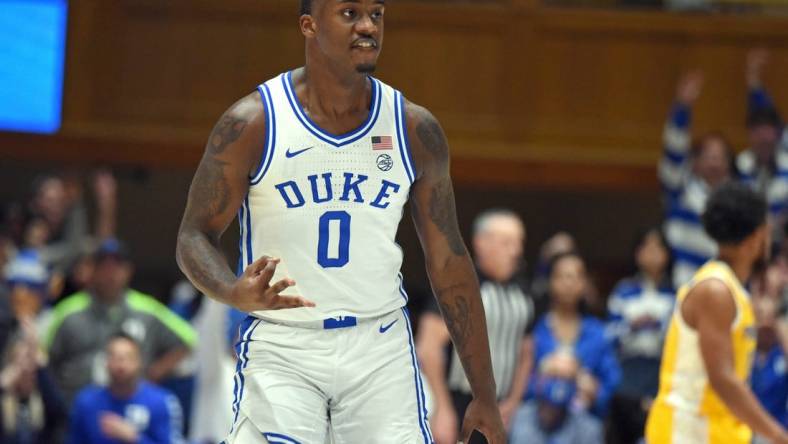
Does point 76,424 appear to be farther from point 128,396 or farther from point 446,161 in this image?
point 446,161

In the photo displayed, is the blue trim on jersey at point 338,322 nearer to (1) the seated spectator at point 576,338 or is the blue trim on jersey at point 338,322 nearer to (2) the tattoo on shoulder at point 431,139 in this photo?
(2) the tattoo on shoulder at point 431,139

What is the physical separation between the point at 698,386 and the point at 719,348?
7.9 inches

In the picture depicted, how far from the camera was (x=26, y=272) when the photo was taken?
898cm

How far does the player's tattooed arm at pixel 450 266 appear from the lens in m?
4.15

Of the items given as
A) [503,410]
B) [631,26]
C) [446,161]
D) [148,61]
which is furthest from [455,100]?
[446,161]

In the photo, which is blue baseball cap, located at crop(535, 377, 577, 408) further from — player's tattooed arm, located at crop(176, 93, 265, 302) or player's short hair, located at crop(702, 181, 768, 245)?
player's tattooed arm, located at crop(176, 93, 265, 302)

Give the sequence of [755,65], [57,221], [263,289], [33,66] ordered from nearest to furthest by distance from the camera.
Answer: [263,289], [755,65], [57,221], [33,66]

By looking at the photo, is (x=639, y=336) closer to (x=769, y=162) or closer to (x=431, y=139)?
(x=769, y=162)

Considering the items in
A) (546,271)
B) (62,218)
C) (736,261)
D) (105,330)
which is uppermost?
(736,261)

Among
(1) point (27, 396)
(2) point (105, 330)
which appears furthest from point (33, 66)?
(1) point (27, 396)

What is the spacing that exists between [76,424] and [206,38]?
3.94 m

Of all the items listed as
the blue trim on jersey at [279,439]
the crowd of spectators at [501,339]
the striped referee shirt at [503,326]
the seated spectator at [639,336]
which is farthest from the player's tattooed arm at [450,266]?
the seated spectator at [639,336]

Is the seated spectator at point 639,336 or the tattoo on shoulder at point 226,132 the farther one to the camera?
the seated spectator at point 639,336

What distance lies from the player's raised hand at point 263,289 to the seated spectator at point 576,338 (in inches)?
190
